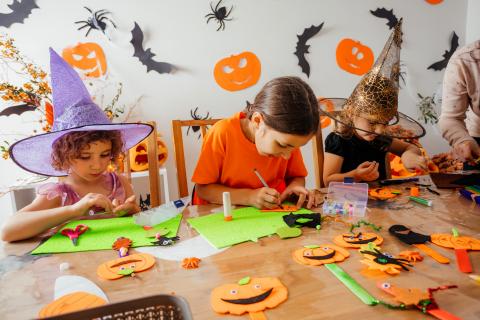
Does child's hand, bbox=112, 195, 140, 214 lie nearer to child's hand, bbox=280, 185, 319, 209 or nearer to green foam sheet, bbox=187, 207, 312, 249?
green foam sheet, bbox=187, 207, 312, 249

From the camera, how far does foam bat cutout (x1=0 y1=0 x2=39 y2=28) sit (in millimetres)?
1794

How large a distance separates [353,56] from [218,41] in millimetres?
1009

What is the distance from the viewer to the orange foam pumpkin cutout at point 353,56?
2.33 m

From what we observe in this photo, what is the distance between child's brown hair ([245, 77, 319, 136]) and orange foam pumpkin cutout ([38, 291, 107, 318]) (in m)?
0.56

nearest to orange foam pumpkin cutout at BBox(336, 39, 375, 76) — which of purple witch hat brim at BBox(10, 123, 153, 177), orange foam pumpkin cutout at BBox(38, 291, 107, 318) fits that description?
purple witch hat brim at BBox(10, 123, 153, 177)

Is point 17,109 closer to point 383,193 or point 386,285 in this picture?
point 383,193

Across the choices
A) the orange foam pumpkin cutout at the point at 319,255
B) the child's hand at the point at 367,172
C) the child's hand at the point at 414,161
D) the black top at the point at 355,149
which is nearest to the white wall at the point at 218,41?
the black top at the point at 355,149

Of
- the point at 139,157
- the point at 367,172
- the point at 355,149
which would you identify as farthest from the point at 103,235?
the point at 139,157

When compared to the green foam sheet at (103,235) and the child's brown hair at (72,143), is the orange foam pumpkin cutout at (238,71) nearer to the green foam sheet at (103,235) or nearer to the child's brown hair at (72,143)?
the child's brown hair at (72,143)

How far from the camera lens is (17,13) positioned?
180cm

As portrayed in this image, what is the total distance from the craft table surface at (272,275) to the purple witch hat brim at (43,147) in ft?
Result: 0.91

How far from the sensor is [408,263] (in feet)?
1.78

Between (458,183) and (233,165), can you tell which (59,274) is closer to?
(233,165)

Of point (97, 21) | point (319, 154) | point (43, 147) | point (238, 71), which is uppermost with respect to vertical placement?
point (97, 21)
